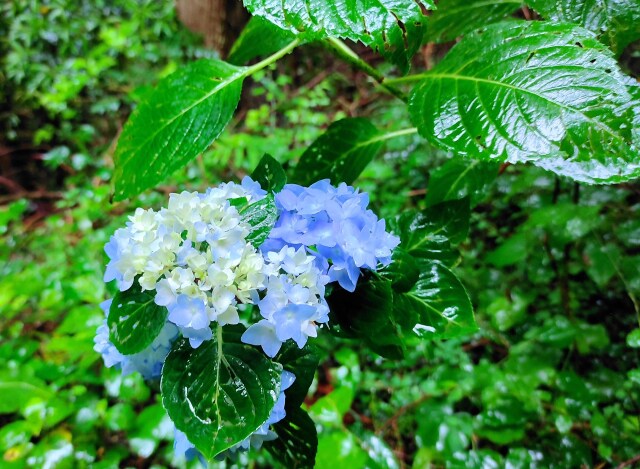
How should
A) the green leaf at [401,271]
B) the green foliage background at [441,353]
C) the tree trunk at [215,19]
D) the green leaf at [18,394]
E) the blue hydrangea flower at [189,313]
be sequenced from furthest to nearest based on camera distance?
the tree trunk at [215,19], the green leaf at [18,394], the green foliage background at [441,353], the green leaf at [401,271], the blue hydrangea flower at [189,313]

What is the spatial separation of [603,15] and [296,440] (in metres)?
0.64

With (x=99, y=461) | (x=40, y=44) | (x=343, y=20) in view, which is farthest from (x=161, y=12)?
(x=343, y=20)

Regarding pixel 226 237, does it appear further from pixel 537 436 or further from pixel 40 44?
pixel 40 44

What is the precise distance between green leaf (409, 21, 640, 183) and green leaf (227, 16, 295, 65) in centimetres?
29

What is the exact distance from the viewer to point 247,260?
431mm

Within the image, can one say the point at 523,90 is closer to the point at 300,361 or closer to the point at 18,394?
the point at 300,361

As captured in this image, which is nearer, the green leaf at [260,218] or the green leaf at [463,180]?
the green leaf at [260,218]

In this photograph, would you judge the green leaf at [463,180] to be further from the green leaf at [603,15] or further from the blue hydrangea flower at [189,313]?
the blue hydrangea flower at [189,313]

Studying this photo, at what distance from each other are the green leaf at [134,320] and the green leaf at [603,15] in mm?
572

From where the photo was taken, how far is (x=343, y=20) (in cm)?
48

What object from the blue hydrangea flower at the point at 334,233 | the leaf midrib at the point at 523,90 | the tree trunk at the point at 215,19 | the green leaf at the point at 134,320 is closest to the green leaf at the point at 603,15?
the leaf midrib at the point at 523,90

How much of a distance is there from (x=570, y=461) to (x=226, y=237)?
0.86 m

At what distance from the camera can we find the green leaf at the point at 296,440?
54 centimetres

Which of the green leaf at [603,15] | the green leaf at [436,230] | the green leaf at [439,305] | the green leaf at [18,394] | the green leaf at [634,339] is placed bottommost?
the green leaf at [18,394]
